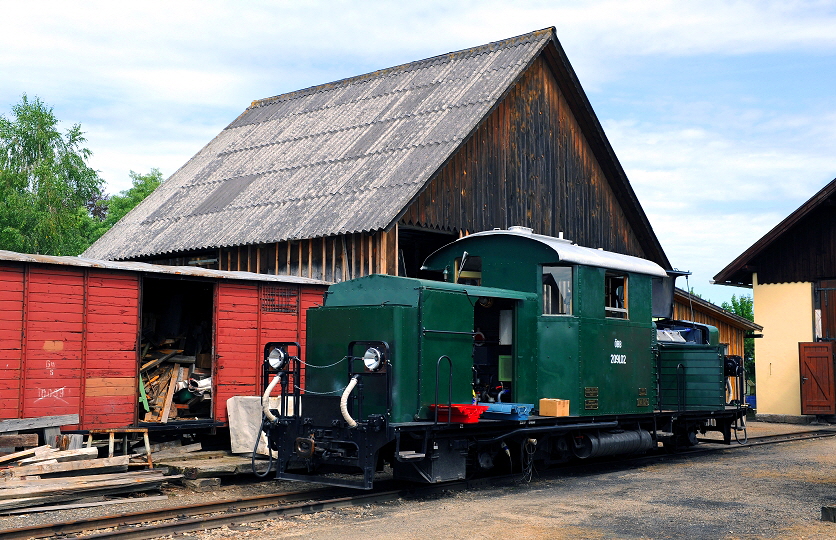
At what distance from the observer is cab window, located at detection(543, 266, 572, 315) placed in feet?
39.4

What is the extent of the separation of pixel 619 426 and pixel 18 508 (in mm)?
8636

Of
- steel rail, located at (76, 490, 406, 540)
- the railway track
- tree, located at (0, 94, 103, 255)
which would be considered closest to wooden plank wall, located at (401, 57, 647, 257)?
the railway track

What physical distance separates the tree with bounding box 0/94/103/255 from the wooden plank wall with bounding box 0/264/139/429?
96.8ft

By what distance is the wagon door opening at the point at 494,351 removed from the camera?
1201 centimetres

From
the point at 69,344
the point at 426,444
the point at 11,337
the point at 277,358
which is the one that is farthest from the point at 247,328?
the point at 426,444

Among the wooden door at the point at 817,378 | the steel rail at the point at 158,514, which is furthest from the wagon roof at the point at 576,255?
the wooden door at the point at 817,378


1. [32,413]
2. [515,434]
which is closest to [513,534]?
[515,434]

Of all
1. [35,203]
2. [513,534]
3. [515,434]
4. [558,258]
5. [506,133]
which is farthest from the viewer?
[35,203]

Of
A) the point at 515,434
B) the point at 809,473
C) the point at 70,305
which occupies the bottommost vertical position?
the point at 809,473

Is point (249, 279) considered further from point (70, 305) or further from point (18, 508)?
point (18, 508)

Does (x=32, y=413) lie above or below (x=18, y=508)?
above

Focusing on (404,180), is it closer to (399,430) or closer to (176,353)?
(176,353)

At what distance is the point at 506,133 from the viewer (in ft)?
67.5

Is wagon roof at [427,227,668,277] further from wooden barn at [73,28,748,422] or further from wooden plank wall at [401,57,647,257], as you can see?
wooden plank wall at [401,57,647,257]
